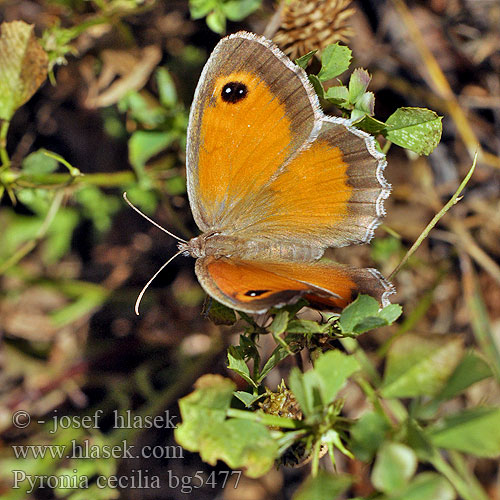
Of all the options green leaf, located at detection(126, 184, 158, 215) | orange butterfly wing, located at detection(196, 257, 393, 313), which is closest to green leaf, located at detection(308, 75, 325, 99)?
orange butterfly wing, located at detection(196, 257, 393, 313)

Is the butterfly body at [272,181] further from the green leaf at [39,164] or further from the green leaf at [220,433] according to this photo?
the green leaf at [39,164]

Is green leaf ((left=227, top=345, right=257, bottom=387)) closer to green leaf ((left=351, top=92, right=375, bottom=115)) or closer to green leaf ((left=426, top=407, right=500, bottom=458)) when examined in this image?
green leaf ((left=426, top=407, right=500, bottom=458))

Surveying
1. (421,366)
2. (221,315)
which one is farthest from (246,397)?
(421,366)

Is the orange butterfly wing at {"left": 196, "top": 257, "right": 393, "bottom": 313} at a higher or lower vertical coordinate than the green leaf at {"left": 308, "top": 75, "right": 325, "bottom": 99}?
lower

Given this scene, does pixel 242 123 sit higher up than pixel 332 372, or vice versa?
pixel 242 123

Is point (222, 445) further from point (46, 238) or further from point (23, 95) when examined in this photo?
point (46, 238)

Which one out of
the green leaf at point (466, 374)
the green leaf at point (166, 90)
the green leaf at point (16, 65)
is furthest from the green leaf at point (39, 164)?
the green leaf at point (466, 374)

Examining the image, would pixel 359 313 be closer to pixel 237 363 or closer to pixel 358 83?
pixel 237 363
